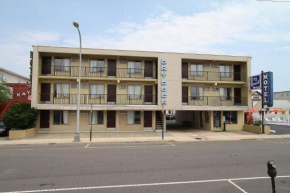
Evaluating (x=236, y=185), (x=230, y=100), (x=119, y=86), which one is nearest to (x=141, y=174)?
(x=236, y=185)

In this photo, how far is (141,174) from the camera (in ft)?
23.9

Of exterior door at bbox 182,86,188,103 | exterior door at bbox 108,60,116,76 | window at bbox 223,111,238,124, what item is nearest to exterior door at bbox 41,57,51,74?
exterior door at bbox 108,60,116,76

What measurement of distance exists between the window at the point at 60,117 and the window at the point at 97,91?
11.7 ft

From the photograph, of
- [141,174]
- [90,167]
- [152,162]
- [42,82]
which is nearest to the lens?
[141,174]

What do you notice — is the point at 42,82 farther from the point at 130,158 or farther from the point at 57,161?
the point at 130,158

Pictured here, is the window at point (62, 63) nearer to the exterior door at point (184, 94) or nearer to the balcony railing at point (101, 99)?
the balcony railing at point (101, 99)

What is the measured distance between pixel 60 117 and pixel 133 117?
789 centimetres

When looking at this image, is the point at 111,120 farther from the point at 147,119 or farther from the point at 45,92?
the point at 45,92

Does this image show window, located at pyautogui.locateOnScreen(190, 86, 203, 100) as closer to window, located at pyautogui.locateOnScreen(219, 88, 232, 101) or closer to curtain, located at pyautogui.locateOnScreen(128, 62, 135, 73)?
window, located at pyautogui.locateOnScreen(219, 88, 232, 101)

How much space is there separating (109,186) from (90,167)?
2485 mm

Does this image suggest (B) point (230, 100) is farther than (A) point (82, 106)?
Yes

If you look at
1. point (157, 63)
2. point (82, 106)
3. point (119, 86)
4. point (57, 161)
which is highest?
point (157, 63)

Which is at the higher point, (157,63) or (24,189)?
(157,63)

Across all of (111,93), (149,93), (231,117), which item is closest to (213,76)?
(231,117)
